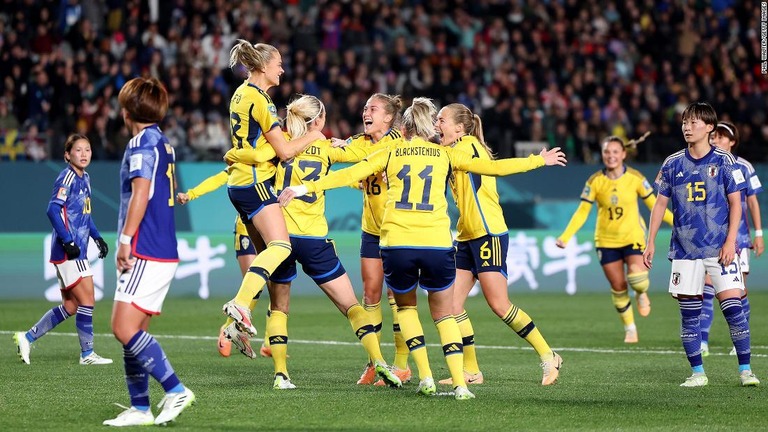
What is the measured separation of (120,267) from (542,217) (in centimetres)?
1552

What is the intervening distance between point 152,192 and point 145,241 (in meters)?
0.30

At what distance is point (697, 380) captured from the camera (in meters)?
9.60

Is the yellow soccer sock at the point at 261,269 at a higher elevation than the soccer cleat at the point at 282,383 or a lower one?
higher

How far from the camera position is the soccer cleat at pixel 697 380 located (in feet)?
31.4

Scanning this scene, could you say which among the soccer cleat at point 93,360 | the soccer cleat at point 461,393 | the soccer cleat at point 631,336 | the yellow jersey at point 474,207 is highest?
the yellow jersey at point 474,207

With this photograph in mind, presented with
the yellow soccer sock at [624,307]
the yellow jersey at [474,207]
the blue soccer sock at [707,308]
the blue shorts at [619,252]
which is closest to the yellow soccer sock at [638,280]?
the blue shorts at [619,252]

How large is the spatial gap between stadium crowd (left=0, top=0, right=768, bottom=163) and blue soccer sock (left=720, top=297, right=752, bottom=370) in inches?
477

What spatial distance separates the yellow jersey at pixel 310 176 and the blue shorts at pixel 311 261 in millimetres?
77

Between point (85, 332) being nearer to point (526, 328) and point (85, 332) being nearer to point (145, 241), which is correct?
point (526, 328)

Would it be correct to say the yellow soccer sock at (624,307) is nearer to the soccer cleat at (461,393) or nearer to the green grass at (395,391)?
the green grass at (395,391)

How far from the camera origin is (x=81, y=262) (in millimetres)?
11523

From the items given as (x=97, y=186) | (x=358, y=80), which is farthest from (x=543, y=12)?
(x=97, y=186)

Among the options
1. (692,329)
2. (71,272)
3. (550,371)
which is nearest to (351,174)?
(550,371)

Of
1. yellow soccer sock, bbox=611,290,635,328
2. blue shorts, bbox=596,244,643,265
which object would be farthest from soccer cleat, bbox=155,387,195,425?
blue shorts, bbox=596,244,643,265
